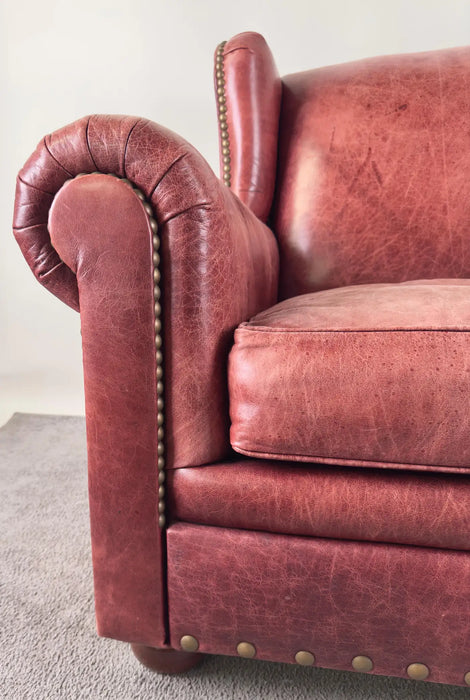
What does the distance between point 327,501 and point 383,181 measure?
773 millimetres

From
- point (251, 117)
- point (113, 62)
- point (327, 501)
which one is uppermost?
point (113, 62)

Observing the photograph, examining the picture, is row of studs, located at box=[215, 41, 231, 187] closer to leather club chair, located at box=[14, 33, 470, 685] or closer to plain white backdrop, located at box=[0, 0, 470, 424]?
leather club chair, located at box=[14, 33, 470, 685]

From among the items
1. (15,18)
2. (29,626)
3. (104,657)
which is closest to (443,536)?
(104,657)

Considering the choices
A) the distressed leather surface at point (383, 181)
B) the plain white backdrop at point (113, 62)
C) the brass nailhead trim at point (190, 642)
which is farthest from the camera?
the plain white backdrop at point (113, 62)

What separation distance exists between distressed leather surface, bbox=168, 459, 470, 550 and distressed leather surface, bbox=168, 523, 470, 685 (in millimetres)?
17

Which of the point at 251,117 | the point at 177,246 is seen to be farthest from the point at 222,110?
the point at 177,246

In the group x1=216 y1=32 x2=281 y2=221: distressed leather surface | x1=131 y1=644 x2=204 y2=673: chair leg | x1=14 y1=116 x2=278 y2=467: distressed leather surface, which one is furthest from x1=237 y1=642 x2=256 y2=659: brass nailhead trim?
x1=216 y1=32 x2=281 y2=221: distressed leather surface

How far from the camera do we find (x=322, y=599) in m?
0.63

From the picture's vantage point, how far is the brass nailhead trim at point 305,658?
64cm

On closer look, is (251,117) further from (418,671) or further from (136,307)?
(418,671)

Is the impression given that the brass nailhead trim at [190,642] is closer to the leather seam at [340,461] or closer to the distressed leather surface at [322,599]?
the distressed leather surface at [322,599]

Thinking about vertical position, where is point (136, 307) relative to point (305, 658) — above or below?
above

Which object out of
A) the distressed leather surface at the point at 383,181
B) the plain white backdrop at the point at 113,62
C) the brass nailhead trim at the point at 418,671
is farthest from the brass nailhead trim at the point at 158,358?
the plain white backdrop at the point at 113,62

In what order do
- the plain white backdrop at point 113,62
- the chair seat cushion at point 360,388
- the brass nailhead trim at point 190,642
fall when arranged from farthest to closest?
the plain white backdrop at point 113,62 < the brass nailhead trim at point 190,642 < the chair seat cushion at point 360,388
